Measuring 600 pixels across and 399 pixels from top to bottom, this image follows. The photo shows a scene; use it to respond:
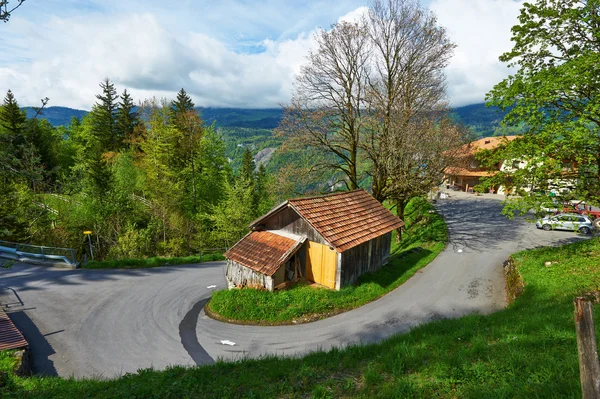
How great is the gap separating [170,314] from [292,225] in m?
7.98

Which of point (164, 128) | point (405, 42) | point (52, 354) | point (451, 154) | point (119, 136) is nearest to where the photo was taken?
point (52, 354)

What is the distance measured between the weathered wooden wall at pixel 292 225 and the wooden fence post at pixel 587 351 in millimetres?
12430

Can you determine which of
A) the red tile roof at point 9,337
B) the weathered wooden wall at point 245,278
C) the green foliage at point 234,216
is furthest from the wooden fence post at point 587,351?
the green foliage at point 234,216

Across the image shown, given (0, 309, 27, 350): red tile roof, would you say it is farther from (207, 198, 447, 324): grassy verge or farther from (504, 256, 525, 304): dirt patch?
(504, 256, 525, 304): dirt patch

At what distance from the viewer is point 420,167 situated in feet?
77.2

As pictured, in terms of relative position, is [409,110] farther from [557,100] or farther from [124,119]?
[124,119]

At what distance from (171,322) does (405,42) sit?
78.2 ft

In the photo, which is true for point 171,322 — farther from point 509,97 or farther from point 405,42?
point 405,42

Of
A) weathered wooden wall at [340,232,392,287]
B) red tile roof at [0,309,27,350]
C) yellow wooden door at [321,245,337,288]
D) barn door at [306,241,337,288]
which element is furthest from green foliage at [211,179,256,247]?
red tile roof at [0,309,27,350]

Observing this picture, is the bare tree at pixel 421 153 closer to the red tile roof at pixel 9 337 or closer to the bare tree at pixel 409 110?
the bare tree at pixel 409 110

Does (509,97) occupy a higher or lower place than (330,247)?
higher

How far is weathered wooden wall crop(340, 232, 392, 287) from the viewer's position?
1669cm

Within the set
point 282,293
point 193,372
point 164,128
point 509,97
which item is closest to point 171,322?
point 282,293

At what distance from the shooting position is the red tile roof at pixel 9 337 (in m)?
11.4
